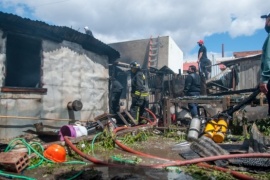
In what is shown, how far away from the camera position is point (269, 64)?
4500 millimetres

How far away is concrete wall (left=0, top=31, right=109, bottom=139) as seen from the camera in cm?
734

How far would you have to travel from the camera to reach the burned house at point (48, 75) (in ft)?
24.0

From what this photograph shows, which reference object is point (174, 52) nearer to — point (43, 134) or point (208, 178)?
point (43, 134)

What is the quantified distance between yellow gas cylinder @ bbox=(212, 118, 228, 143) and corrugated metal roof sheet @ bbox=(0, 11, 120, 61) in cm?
545

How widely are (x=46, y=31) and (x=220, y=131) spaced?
5760 millimetres

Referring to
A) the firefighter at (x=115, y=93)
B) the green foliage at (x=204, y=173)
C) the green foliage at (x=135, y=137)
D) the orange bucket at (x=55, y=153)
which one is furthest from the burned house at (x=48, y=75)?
the green foliage at (x=204, y=173)

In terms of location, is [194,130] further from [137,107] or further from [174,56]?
[174,56]

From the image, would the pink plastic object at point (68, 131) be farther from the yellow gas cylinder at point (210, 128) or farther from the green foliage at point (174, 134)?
the yellow gas cylinder at point (210, 128)

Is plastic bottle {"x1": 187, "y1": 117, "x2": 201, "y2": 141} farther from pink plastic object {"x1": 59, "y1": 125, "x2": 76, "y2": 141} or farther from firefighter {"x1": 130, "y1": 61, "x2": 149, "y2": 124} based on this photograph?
firefighter {"x1": 130, "y1": 61, "x2": 149, "y2": 124}

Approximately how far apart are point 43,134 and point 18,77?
452cm

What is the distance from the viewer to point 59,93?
348 inches

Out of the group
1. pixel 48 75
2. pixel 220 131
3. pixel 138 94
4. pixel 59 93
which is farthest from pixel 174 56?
pixel 220 131

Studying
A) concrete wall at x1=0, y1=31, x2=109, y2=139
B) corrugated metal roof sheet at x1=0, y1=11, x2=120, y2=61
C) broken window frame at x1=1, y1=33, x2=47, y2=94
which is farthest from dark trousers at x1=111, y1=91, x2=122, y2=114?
broken window frame at x1=1, y1=33, x2=47, y2=94

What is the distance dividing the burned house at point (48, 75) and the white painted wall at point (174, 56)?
26.3ft
